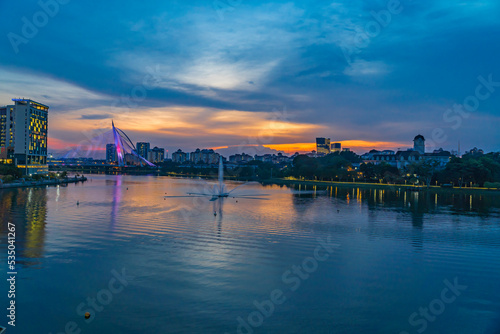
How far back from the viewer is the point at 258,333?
10.3 meters

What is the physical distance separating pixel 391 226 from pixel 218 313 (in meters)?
20.6

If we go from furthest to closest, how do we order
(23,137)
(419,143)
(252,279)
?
(419,143)
(23,137)
(252,279)

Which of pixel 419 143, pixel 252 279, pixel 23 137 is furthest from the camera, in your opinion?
pixel 419 143

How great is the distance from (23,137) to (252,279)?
110226mm

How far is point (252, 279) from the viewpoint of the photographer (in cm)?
1428

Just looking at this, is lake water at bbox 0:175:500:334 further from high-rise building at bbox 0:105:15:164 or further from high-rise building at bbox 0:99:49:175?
high-rise building at bbox 0:105:15:164

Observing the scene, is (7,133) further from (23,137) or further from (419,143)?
(419,143)

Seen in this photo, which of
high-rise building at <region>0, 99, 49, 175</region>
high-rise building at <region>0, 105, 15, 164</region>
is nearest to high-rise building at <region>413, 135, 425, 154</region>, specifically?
high-rise building at <region>0, 99, 49, 175</region>

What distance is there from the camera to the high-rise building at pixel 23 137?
326 feet

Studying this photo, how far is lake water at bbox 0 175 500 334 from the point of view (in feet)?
35.6

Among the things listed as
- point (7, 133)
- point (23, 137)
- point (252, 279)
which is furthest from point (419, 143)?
point (7, 133)

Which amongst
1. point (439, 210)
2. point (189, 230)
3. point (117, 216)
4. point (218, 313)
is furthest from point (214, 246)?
point (439, 210)

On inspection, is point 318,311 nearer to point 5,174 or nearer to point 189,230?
point 189,230

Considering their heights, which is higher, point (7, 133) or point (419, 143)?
point (419, 143)
